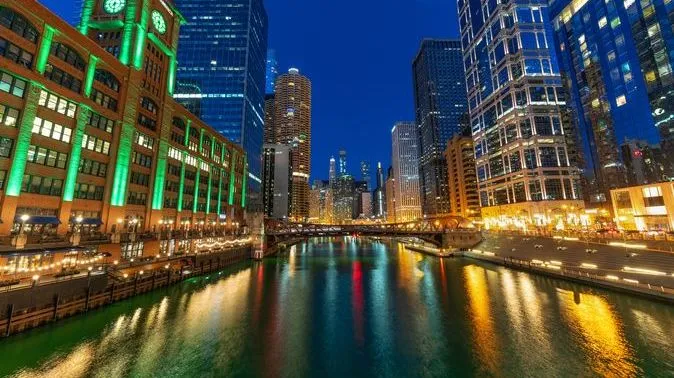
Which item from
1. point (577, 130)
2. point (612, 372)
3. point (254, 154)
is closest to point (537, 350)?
point (612, 372)

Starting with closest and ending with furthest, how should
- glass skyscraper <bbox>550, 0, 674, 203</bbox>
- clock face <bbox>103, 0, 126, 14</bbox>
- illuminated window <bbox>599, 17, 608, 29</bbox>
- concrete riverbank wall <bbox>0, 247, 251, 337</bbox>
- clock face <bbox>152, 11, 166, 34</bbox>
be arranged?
1. concrete riverbank wall <bbox>0, 247, 251, 337</bbox>
2. clock face <bbox>103, 0, 126, 14</bbox>
3. glass skyscraper <bbox>550, 0, 674, 203</bbox>
4. clock face <bbox>152, 11, 166, 34</bbox>
5. illuminated window <bbox>599, 17, 608, 29</bbox>

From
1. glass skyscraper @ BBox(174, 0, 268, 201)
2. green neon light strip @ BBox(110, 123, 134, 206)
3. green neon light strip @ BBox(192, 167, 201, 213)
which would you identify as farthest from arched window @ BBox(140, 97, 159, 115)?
glass skyscraper @ BBox(174, 0, 268, 201)

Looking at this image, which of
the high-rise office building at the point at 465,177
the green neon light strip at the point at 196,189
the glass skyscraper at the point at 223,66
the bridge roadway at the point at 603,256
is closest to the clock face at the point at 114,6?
the green neon light strip at the point at 196,189

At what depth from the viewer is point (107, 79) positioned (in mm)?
44844

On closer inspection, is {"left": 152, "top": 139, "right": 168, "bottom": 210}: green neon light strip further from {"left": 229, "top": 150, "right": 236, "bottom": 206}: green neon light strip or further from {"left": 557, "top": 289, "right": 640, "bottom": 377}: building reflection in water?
{"left": 557, "top": 289, "right": 640, "bottom": 377}: building reflection in water

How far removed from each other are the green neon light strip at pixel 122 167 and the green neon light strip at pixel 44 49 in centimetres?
1269

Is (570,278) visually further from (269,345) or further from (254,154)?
(254,154)

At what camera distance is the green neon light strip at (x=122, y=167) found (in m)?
44.5

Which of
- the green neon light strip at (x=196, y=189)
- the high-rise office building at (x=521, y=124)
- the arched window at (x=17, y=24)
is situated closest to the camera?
the arched window at (x=17, y=24)

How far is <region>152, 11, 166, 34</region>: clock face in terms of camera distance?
56537mm

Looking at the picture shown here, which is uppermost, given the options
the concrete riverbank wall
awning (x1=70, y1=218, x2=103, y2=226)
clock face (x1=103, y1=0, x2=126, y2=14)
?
clock face (x1=103, y1=0, x2=126, y2=14)

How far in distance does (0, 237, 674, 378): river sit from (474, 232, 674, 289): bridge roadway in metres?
4.47

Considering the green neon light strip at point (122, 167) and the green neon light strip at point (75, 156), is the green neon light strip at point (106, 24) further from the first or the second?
the green neon light strip at point (75, 156)

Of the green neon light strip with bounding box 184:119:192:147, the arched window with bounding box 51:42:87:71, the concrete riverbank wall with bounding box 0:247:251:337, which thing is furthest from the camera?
the green neon light strip with bounding box 184:119:192:147
